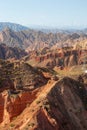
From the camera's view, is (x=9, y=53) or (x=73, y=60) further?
(x=9, y=53)

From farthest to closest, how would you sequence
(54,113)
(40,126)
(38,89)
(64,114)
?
(38,89) < (64,114) < (54,113) < (40,126)

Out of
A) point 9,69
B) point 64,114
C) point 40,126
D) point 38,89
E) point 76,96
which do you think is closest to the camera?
point 40,126

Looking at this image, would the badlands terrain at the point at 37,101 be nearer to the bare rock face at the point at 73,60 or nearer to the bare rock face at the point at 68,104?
the bare rock face at the point at 68,104

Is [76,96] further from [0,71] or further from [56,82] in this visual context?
[0,71]

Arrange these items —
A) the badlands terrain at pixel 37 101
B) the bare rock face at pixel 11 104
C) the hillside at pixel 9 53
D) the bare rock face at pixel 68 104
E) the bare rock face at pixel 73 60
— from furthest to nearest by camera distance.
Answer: the hillside at pixel 9 53 < the bare rock face at pixel 73 60 < the bare rock face at pixel 11 104 < the bare rock face at pixel 68 104 < the badlands terrain at pixel 37 101

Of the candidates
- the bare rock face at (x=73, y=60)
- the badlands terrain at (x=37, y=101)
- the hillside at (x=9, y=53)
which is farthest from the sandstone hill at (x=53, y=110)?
the hillside at (x=9, y=53)

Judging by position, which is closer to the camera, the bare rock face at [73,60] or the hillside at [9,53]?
the bare rock face at [73,60]

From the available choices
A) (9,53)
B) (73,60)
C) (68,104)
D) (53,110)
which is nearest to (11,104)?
(53,110)

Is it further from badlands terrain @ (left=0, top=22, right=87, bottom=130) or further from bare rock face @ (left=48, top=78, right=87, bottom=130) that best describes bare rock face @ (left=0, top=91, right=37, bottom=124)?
bare rock face @ (left=48, top=78, right=87, bottom=130)

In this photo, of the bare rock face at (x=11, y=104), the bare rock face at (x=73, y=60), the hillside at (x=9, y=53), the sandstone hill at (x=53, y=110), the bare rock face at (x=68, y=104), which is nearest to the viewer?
the sandstone hill at (x=53, y=110)

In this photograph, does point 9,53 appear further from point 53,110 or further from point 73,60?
point 53,110

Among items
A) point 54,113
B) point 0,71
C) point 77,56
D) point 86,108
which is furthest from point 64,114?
point 77,56
